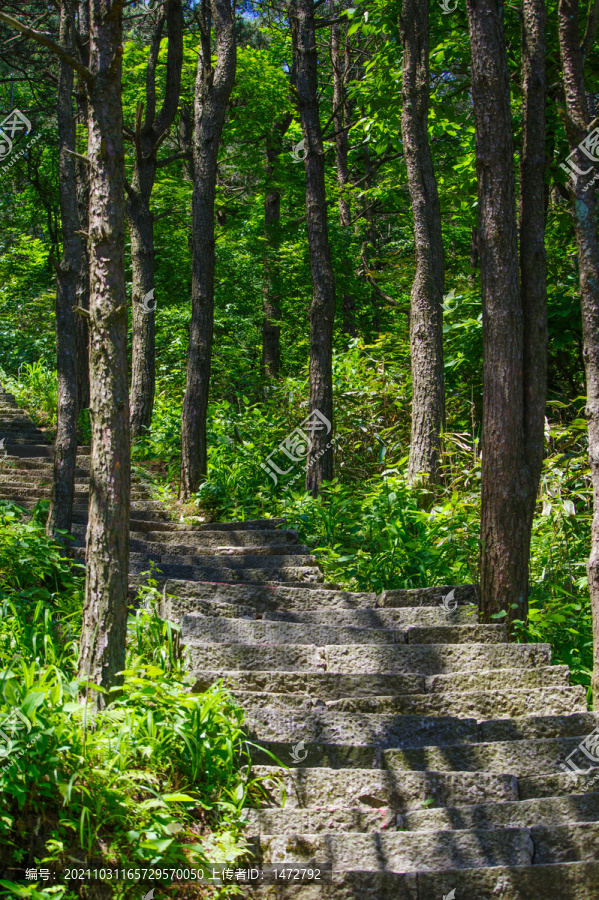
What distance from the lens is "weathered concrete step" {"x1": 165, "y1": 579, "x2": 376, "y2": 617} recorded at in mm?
5566

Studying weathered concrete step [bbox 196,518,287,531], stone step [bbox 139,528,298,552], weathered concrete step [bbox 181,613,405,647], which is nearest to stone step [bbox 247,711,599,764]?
weathered concrete step [bbox 181,613,405,647]

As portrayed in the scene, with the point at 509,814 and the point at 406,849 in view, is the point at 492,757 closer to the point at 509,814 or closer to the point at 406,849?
the point at 509,814

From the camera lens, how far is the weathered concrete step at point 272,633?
15.9 ft

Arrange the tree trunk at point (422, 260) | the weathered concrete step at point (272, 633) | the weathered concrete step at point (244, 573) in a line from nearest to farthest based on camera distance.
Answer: the weathered concrete step at point (272, 633), the weathered concrete step at point (244, 573), the tree trunk at point (422, 260)

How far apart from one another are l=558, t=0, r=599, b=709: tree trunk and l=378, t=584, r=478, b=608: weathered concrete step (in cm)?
111

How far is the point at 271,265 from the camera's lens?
15.7 metres

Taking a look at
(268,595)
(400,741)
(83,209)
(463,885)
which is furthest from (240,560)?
(83,209)

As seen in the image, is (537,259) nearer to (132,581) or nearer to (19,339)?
(132,581)

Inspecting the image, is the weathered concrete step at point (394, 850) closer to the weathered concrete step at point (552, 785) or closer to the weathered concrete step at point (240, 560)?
the weathered concrete step at point (552, 785)

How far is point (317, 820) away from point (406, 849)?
449 mm

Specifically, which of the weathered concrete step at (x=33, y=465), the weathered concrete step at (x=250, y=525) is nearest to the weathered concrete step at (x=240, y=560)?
the weathered concrete step at (x=250, y=525)

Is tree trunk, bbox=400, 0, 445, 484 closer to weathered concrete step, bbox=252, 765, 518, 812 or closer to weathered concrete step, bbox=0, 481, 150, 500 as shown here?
weathered concrete step, bbox=0, 481, 150, 500

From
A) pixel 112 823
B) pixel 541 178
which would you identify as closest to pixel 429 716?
pixel 112 823

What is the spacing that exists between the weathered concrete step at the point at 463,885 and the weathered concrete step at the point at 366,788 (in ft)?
1.65
